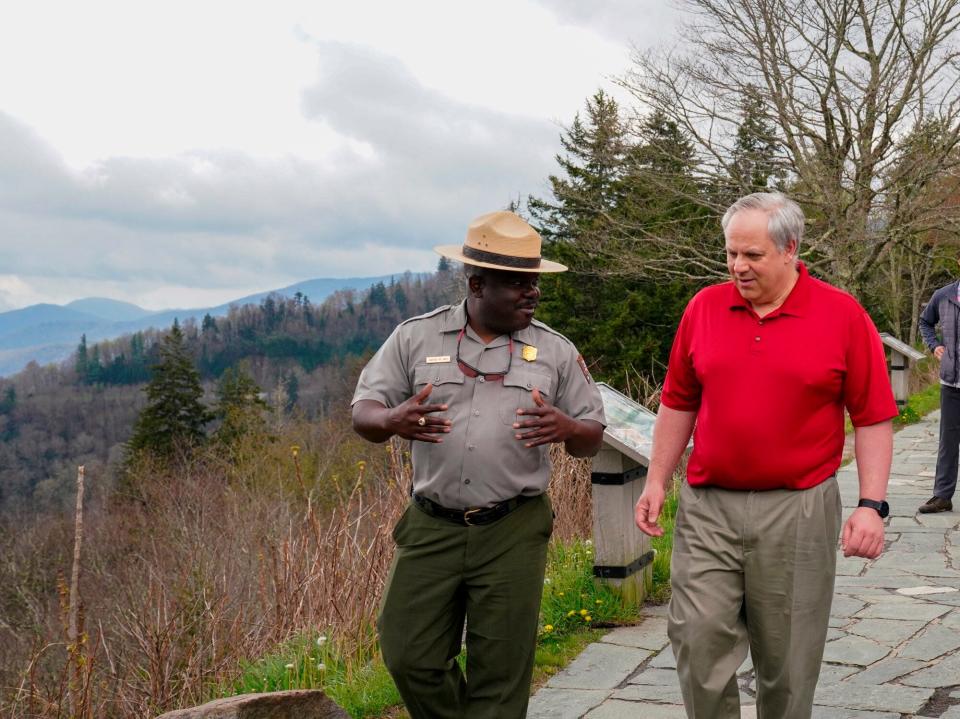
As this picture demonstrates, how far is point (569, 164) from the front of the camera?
39.1 metres

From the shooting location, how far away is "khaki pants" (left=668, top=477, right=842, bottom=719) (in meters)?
3.16

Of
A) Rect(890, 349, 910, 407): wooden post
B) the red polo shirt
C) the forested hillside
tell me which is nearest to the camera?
the red polo shirt

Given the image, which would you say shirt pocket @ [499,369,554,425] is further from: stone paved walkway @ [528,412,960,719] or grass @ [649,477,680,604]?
grass @ [649,477,680,604]

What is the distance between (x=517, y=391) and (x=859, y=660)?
2.43 meters

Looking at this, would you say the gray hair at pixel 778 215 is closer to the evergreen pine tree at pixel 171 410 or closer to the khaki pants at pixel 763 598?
the khaki pants at pixel 763 598

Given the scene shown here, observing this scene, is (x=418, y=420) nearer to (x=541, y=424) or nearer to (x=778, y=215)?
(x=541, y=424)

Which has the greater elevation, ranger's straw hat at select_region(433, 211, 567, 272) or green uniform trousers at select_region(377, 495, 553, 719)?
ranger's straw hat at select_region(433, 211, 567, 272)

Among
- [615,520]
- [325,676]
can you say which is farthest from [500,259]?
[615,520]

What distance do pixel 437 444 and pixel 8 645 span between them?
4130 cm

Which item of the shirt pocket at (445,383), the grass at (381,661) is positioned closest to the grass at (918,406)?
the grass at (381,661)

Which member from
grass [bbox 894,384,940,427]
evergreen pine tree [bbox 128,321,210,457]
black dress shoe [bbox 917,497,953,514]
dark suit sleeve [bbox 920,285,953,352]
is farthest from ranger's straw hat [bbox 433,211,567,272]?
evergreen pine tree [bbox 128,321,210,457]

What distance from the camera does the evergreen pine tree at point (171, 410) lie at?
5153cm

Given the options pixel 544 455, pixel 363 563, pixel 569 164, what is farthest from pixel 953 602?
pixel 569 164

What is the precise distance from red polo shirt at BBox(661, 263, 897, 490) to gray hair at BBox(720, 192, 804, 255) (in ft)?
0.48
